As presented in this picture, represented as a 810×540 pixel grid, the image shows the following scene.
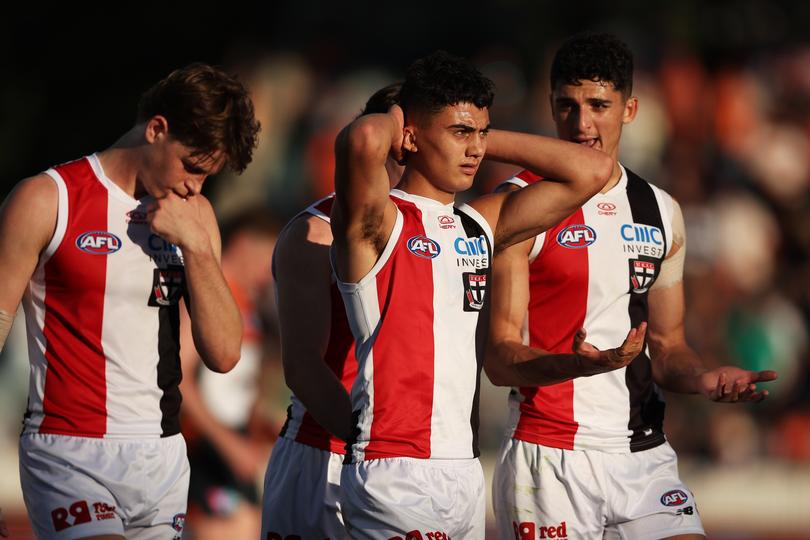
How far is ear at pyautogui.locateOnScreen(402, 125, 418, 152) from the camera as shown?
15.8 feet

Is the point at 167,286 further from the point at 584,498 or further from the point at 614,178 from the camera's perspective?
the point at 614,178

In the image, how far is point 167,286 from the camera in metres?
4.98

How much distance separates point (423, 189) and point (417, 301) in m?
0.48

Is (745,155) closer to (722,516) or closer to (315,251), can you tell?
(722,516)

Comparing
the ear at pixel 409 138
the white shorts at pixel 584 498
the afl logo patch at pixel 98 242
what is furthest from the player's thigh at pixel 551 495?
the afl logo patch at pixel 98 242

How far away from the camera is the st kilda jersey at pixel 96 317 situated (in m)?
4.80

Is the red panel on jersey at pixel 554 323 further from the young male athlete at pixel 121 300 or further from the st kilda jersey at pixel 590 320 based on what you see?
the young male athlete at pixel 121 300

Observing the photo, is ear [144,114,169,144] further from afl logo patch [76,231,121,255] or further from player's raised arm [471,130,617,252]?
player's raised arm [471,130,617,252]

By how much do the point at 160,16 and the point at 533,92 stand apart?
13.7 feet

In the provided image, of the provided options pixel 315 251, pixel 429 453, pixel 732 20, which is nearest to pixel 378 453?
pixel 429 453

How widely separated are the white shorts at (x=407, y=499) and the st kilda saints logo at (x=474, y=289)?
59cm

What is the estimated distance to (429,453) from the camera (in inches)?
180

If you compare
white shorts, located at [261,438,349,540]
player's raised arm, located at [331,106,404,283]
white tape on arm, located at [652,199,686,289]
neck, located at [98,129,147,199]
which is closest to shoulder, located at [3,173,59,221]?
neck, located at [98,129,147,199]

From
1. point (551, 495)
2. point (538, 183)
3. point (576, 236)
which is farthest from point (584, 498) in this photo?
Result: point (538, 183)
